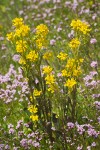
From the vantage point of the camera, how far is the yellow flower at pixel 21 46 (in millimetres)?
4315

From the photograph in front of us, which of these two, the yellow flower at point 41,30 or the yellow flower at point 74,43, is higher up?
the yellow flower at point 41,30

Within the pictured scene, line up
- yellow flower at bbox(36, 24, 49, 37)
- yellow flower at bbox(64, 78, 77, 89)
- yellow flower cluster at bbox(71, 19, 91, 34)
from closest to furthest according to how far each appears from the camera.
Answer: yellow flower at bbox(64, 78, 77, 89) < yellow flower cluster at bbox(71, 19, 91, 34) < yellow flower at bbox(36, 24, 49, 37)

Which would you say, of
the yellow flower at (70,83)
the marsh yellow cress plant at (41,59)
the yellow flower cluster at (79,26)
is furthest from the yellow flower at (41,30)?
A: the yellow flower at (70,83)

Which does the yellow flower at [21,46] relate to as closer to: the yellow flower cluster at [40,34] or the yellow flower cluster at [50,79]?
the yellow flower cluster at [40,34]

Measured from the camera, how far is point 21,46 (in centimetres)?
432

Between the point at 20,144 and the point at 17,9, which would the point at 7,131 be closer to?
the point at 20,144

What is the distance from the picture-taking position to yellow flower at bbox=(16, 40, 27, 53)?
170 inches

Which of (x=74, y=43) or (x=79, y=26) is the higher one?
(x=79, y=26)

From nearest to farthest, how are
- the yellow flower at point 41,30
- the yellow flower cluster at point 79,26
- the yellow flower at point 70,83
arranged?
the yellow flower at point 70,83 → the yellow flower cluster at point 79,26 → the yellow flower at point 41,30

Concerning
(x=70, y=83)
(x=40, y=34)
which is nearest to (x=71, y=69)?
(x=70, y=83)

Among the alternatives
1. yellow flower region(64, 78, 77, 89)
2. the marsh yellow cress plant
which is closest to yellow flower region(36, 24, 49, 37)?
the marsh yellow cress plant

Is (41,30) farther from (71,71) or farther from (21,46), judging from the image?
(71,71)

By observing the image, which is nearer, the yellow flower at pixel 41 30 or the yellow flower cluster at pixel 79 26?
the yellow flower cluster at pixel 79 26

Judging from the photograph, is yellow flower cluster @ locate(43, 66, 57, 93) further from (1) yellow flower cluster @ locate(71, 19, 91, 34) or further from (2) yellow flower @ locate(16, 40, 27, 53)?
(1) yellow flower cluster @ locate(71, 19, 91, 34)
